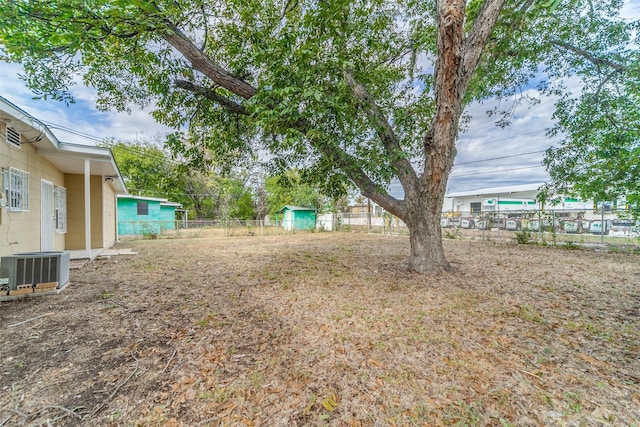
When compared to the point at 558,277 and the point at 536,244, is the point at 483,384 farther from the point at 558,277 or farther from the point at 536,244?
the point at 536,244

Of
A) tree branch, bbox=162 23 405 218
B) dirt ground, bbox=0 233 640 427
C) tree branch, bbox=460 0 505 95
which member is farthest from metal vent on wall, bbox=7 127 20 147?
tree branch, bbox=460 0 505 95

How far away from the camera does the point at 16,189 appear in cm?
448

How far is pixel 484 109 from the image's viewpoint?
6.77 meters

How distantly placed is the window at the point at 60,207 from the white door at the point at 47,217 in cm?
46

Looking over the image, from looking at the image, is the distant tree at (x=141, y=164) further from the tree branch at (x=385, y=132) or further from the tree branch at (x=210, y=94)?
the tree branch at (x=385, y=132)

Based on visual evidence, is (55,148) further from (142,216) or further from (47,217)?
(142,216)

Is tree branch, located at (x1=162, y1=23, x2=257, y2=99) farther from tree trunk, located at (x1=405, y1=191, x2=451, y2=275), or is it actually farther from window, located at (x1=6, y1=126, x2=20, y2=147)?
tree trunk, located at (x1=405, y1=191, x2=451, y2=275)

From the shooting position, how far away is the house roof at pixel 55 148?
154 inches

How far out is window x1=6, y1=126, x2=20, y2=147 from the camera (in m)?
4.18

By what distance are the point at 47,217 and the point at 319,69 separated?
7.05m

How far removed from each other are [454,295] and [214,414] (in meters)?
3.72

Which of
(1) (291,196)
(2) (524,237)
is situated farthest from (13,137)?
(1) (291,196)

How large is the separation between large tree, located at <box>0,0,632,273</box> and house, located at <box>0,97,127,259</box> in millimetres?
911

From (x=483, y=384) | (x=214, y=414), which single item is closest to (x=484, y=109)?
(x=483, y=384)
